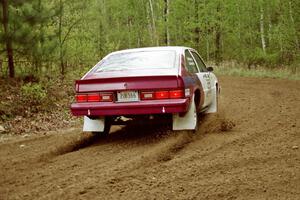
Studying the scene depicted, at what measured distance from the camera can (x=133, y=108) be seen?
6766mm

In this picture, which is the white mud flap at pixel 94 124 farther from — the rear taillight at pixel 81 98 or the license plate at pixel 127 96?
the license plate at pixel 127 96

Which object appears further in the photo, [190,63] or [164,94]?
[190,63]

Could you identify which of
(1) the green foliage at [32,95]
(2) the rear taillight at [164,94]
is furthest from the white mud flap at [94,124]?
(1) the green foliage at [32,95]

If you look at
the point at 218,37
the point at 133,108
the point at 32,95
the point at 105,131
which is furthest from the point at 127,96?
the point at 218,37

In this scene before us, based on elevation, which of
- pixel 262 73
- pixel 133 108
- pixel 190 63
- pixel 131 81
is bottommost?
pixel 262 73

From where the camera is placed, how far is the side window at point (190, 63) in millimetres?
7812

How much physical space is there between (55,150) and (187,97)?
2202 mm

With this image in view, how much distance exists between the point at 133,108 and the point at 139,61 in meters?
1.21

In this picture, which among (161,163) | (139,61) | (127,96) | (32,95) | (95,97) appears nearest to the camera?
(161,163)

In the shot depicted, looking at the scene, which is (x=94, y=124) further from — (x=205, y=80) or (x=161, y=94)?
(x=205, y=80)

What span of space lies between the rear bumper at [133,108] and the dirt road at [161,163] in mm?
515

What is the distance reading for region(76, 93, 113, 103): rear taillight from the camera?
273 inches

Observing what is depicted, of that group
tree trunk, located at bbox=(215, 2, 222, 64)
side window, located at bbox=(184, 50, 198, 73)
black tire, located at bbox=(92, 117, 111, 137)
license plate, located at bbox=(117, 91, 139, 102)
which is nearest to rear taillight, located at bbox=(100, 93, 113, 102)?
license plate, located at bbox=(117, 91, 139, 102)

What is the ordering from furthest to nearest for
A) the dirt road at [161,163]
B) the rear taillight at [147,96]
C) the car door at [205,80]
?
the car door at [205,80] < the rear taillight at [147,96] < the dirt road at [161,163]
